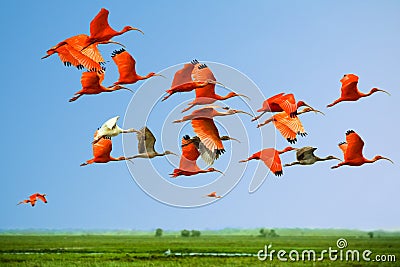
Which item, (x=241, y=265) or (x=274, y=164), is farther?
(x=241, y=265)

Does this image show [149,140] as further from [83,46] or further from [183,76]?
[83,46]

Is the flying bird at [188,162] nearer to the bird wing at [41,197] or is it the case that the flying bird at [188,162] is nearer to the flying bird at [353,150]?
the flying bird at [353,150]

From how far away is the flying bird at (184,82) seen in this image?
5746 mm

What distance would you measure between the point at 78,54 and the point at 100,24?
421 mm

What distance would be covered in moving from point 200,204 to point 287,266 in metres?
8.98

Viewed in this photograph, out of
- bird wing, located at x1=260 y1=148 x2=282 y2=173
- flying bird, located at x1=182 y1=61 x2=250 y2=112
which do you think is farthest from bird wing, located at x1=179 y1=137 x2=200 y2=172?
bird wing, located at x1=260 y1=148 x2=282 y2=173

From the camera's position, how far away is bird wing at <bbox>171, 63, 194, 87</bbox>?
18.9ft

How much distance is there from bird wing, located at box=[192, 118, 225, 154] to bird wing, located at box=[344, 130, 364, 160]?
2.13 metres

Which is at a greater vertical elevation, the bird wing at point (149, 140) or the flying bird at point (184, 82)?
the flying bird at point (184, 82)

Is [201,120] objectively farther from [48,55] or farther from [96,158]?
[48,55]

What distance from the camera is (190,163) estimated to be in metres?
6.15

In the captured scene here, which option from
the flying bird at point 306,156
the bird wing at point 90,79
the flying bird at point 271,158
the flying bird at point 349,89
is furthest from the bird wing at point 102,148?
the flying bird at point 349,89

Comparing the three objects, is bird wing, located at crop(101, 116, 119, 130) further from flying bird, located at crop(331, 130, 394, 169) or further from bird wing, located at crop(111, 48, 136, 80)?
flying bird, located at crop(331, 130, 394, 169)

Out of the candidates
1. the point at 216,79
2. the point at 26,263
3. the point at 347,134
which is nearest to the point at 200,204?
the point at 216,79
